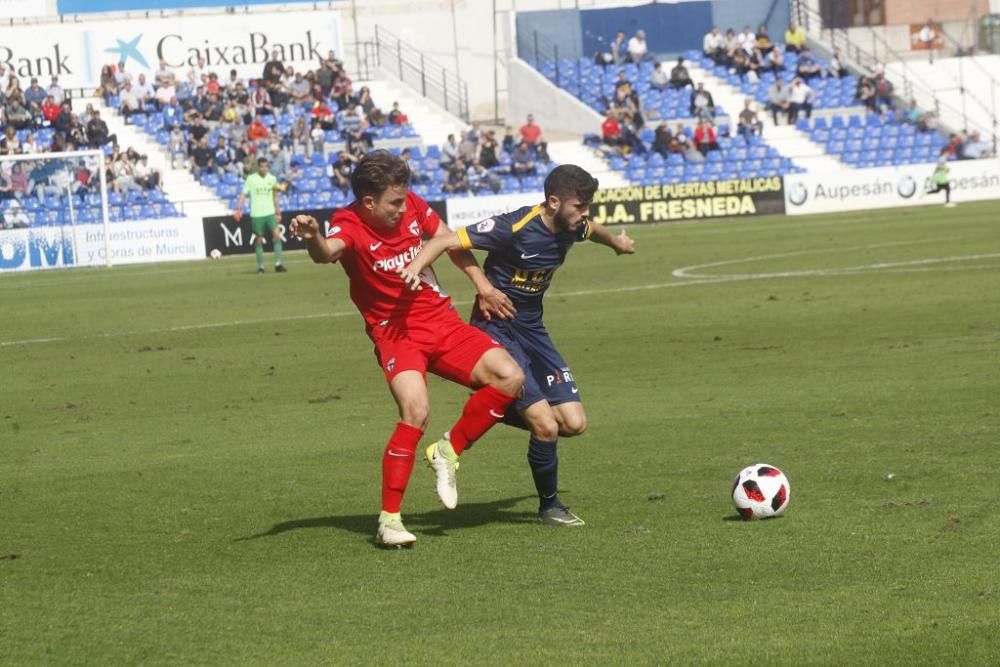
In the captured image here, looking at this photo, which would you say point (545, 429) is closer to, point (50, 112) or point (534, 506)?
point (534, 506)

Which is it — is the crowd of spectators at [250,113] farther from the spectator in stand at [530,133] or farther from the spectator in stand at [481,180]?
the spectator in stand at [530,133]

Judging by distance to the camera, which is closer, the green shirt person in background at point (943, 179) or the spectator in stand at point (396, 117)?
the green shirt person in background at point (943, 179)

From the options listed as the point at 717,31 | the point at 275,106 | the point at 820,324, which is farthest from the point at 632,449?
the point at 717,31

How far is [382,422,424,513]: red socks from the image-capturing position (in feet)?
24.0

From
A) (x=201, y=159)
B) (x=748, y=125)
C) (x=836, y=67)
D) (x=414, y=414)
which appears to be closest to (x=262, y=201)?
(x=201, y=159)

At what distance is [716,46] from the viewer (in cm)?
5162

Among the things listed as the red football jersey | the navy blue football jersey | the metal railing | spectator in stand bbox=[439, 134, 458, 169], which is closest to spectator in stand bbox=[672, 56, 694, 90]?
the metal railing

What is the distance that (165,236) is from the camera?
35.7 meters

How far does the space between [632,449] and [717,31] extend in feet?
144

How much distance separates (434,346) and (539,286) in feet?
2.57

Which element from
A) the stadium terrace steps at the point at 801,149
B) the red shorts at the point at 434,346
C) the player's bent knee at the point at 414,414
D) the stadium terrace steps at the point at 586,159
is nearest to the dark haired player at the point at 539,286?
the red shorts at the point at 434,346

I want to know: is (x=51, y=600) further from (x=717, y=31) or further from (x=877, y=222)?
(x=717, y=31)

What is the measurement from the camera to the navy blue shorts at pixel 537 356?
811 centimetres

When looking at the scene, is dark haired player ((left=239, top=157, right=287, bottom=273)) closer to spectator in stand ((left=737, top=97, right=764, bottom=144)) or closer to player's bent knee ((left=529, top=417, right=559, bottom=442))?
player's bent knee ((left=529, top=417, right=559, bottom=442))
